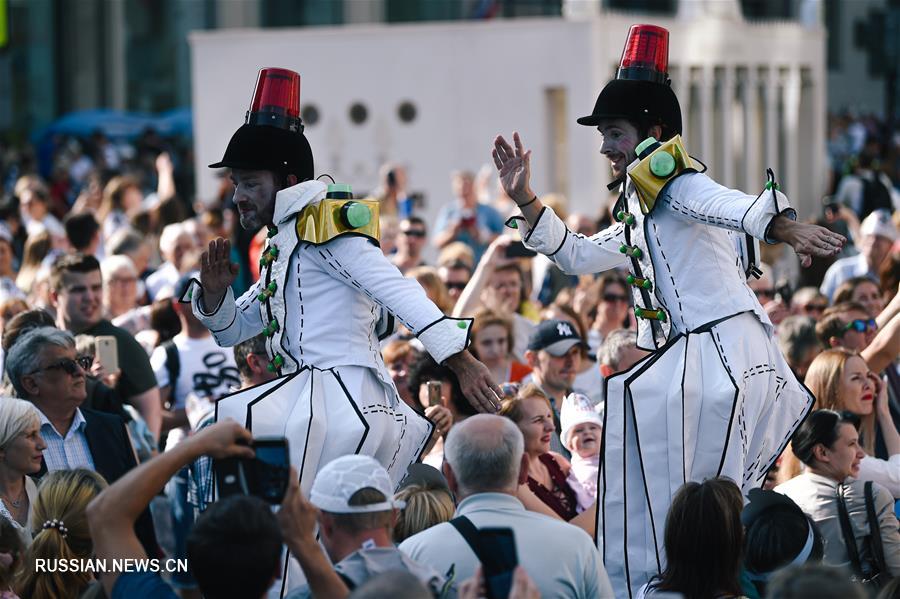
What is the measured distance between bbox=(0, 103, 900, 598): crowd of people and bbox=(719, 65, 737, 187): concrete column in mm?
6785

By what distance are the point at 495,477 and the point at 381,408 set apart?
1.08 meters

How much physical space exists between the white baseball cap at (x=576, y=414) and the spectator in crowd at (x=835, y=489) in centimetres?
91

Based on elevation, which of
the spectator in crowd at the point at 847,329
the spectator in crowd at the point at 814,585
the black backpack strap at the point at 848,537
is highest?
the spectator in crowd at the point at 814,585

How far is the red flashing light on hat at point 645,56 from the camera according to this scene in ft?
18.9

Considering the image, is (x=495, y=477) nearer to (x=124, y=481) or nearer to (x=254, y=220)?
(x=124, y=481)

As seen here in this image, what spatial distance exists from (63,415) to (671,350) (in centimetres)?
251

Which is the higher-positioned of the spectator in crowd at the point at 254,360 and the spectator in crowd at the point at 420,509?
the spectator in crowd at the point at 254,360

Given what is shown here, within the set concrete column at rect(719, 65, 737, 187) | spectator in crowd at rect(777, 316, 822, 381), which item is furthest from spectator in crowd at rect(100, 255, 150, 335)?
concrete column at rect(719, 65, 737, 187)

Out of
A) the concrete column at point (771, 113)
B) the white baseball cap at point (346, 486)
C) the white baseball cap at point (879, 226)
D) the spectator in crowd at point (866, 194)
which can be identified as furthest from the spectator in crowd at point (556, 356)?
the concrete column at point (771, 113)

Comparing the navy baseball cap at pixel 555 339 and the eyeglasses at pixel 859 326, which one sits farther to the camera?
the eyeglasses at pixel 859 326

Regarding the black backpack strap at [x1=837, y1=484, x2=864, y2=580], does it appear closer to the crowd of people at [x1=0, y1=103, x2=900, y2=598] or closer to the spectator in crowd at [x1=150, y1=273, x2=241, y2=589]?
the crowd of people at [x1=0, y1=103, x2=900, y2=598]

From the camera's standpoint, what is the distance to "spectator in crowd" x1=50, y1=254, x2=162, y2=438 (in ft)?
25.6

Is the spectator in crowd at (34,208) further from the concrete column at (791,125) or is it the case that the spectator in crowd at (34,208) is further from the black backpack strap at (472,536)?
the black backpack strap at (472,536)

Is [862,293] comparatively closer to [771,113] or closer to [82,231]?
[82,231]
